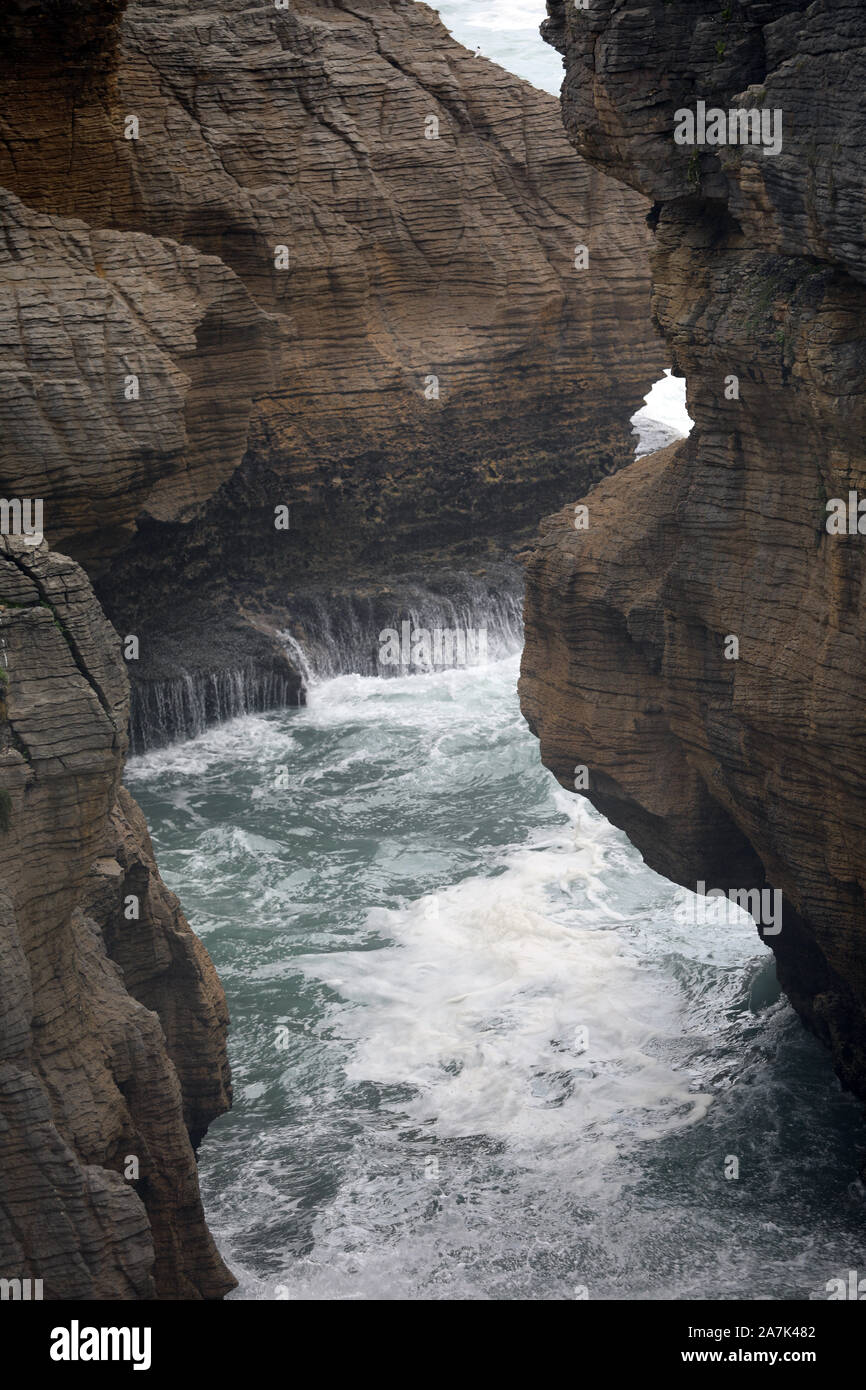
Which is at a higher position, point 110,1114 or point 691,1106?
point 110,1114

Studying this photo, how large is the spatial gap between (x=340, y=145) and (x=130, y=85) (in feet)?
13.5

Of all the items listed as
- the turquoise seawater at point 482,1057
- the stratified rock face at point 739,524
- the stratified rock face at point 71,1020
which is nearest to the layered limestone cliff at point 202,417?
the stratified rock face at point 71,1020

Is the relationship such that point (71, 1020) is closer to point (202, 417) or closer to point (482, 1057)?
point (482, 1057)

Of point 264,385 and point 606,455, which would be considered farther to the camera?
point 606,455

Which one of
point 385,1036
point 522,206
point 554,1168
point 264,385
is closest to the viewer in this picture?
point 554,1168

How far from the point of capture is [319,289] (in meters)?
29.2

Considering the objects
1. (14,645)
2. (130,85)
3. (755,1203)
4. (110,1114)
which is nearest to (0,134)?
(130,85)

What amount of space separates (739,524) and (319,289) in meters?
15.2

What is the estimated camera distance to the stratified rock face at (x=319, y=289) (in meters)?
23.1

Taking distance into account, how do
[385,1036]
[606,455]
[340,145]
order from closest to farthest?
[385,1036] < [340,145] < [606,455]

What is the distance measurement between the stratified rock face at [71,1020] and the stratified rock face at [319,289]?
810cm

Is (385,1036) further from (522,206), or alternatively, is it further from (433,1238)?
(522,206)

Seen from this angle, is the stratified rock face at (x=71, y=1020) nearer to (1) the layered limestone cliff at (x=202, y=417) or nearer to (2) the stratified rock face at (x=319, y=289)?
(1) the layered limestone cliff at (x=202, y=417)

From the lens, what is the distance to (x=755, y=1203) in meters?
16.1
